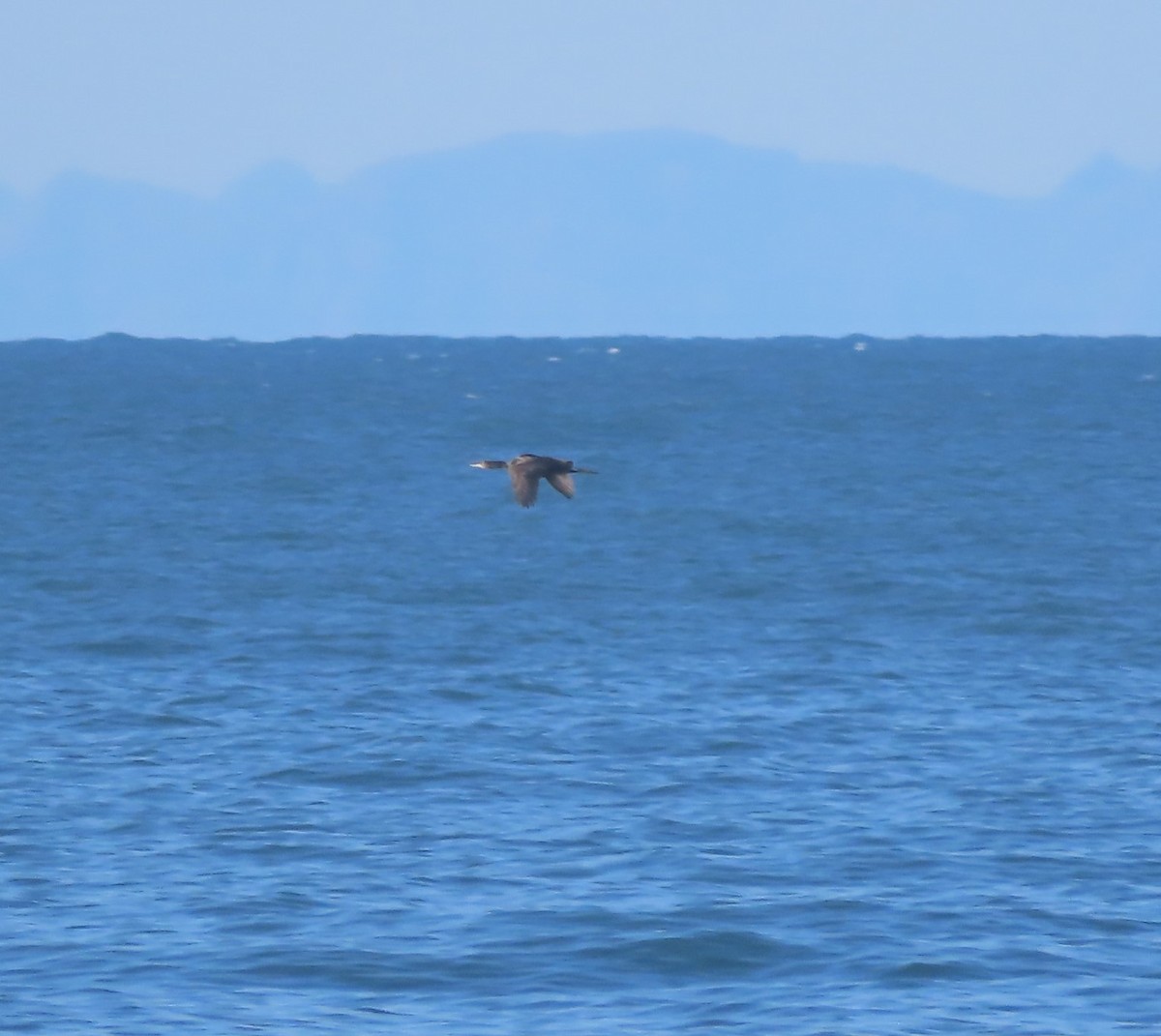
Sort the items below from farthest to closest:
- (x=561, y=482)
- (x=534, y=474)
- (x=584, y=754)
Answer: (x=584, y=754) → (x=561, y=482) → (x=534, y=474)

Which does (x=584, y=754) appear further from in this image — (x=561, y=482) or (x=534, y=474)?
(x=534, y=474)

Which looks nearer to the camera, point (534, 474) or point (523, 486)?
point (523, 486)

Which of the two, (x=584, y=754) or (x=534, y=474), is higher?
(x=534, y=474)

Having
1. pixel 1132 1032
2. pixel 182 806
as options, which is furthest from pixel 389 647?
pixel 1132 1032

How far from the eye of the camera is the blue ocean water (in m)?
15.4

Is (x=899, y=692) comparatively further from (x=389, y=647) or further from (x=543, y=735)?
Result: (x=389, y=647)

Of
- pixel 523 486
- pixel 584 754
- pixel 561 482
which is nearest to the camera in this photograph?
pixel 523 486

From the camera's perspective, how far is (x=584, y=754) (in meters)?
21.9

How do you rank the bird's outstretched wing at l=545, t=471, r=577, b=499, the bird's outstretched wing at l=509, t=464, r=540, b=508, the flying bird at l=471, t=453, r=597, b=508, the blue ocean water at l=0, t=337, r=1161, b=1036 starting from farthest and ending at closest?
the bird's outstretched wing at l=545, t=471, r=577, b=499
the flying bird at l=471, t=453, r=597, b=508
the bird's outstretched wing at l=509, t=464, r=540, b=508
the blue ocean water at l=0, t=337, r=1161, b=1036

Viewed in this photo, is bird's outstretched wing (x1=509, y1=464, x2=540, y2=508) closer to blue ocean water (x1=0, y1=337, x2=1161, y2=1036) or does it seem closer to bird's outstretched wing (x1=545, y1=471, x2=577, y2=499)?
bird's outstretched wing (x1=545, y1=471, x2=577, y2=499)

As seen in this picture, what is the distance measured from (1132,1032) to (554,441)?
1726 inches

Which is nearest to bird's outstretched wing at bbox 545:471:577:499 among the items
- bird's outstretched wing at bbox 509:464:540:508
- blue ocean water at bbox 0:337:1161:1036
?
bird's outstretched wing at bbox 509:464:540:508

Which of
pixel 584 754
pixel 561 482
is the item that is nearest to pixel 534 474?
pixel 561 482

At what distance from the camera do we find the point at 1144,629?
29.6 meters
